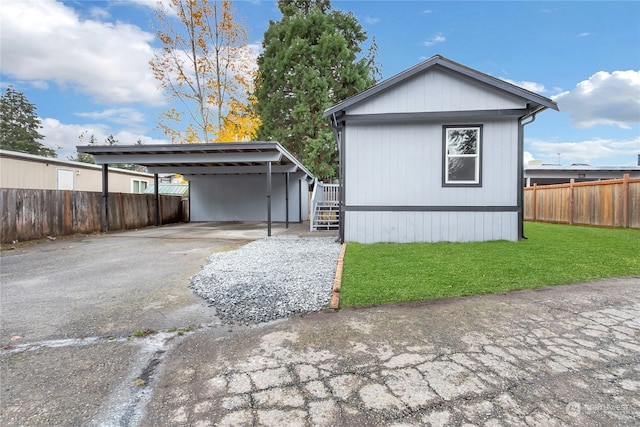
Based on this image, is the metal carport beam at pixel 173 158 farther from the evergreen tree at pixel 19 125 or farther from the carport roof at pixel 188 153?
the evergreen tree at pixel 19 125

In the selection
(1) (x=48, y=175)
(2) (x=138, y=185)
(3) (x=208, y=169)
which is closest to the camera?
(1) (x=48, y=175)

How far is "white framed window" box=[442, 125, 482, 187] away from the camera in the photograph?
7.47 m

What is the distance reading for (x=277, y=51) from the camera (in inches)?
829

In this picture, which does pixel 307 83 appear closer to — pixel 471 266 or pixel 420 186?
pixel 420 186

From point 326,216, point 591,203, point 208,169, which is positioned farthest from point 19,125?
point 591,203

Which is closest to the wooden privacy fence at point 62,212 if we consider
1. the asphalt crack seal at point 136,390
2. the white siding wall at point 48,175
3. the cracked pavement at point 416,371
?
the white siding wall at point 48,175

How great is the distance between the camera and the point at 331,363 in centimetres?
227

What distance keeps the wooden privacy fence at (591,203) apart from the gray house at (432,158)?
499 centimetres

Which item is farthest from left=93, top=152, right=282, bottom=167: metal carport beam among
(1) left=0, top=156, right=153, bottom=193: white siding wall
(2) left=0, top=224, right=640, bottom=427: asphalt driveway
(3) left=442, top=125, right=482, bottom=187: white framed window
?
(2) left=0, top=224, right=640, bottom=427: asphalt driveway

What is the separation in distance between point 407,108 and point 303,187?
10.4 m

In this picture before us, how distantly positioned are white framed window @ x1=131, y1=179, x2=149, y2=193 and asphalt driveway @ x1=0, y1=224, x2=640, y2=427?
1775cm

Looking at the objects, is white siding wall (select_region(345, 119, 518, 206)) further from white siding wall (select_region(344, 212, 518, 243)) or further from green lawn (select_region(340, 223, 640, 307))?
green lawn (select_region(340, 223, 640, 307))

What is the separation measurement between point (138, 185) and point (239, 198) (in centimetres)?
814

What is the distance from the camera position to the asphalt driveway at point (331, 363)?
1.76 metres
